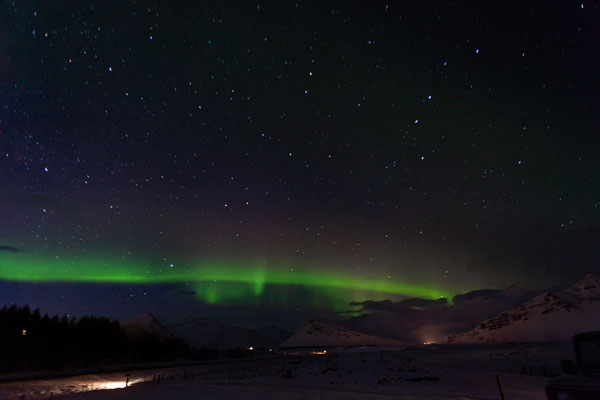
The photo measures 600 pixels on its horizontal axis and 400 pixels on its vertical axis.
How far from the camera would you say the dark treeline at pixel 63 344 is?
62906 millimetres

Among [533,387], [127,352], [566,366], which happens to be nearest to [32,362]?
[127,352]

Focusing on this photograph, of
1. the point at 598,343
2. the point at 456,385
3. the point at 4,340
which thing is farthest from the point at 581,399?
the point at 4,340

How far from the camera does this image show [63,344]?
79812mm

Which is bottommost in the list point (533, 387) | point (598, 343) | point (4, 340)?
point (533, 387)

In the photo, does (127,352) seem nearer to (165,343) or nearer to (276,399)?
(165,343)

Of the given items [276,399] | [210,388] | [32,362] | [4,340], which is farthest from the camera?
[4,340]

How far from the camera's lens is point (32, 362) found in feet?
194

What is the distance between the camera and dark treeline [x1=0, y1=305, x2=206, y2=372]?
62906 mm

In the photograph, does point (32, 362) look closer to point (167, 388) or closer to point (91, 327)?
point (91, 327)

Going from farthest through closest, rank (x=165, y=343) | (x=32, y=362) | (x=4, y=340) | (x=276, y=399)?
(x=165, y=343), (x=4, y=340), (x=32, y=362), (x=276, y=399)

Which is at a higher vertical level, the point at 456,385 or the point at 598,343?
the point at 598,343

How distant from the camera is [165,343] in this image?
11831 cm

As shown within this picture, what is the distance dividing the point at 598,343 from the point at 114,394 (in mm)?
25707

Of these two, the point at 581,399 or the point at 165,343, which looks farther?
the point at 165,343
